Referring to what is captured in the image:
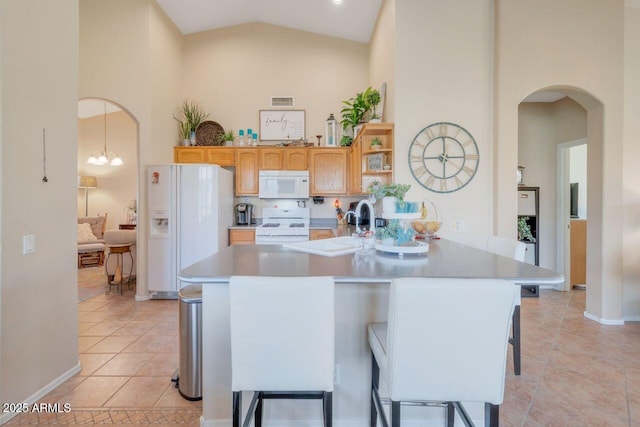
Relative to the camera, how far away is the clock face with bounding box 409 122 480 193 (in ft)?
10.7

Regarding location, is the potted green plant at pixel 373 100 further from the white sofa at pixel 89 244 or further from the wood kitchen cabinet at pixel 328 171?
the white sofa at pixel 89 244

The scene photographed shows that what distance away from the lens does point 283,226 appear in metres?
4.59

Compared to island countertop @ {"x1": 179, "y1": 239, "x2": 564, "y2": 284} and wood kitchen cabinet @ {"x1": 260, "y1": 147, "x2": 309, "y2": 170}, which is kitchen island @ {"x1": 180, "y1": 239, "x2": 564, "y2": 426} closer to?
island countertop @ {"x1": 179, "y1": 239, "x2": 564, "y2": 284}

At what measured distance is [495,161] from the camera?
10.7 ft

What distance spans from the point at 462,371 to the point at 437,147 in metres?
2.62

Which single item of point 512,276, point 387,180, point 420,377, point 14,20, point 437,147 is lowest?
point 420,377

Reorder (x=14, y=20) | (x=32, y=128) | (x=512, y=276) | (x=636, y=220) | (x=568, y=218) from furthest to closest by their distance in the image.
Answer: (x=568, y=218) < (x=636, y=220) < (x=32, y=128) < (x=14, y=20) < (x=512, y=276)

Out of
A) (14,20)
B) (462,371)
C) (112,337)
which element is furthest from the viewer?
(112,337)

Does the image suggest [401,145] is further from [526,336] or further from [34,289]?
[34,289]

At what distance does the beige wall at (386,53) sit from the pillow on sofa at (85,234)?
6.28 m

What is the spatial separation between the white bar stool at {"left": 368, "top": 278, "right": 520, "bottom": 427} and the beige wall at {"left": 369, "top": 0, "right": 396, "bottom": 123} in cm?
261

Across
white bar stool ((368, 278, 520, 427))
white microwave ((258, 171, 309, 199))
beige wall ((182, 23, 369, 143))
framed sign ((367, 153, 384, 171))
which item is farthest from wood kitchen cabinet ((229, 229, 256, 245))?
white bar stool ((368, 278, 520, 427))

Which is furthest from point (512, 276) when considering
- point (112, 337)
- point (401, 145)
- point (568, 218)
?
point (568, 218)

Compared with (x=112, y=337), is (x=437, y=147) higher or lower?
higher
